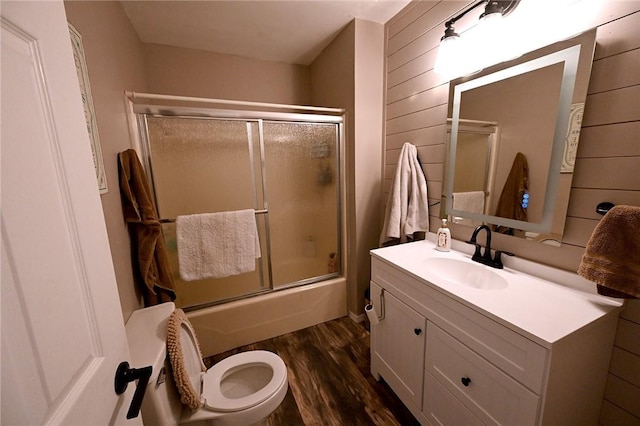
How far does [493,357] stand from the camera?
0.89 metres

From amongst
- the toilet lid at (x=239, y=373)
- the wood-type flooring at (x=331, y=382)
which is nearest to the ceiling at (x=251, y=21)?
the toilet lid at (x=239, y=373)

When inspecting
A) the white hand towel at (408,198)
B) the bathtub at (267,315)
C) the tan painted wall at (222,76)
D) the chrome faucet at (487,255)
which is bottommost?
the bathtub at (267,315)

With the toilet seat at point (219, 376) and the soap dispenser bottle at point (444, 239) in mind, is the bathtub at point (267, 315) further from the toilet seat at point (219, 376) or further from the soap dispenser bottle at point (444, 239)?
the soap dispenser bottle at point (444, 239)

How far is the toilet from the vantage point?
899 millimetres

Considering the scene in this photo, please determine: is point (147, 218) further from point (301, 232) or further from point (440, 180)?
point (440, 180)

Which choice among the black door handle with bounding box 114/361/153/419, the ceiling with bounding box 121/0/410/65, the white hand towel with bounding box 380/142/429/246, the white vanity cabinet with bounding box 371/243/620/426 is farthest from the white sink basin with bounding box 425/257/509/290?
the ceiling with bounding box 121/0/410/65

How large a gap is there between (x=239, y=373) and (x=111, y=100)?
153 cm

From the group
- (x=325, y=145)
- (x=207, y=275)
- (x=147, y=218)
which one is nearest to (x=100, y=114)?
(x=147, y=218)

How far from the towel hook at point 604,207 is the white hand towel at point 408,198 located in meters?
0.82

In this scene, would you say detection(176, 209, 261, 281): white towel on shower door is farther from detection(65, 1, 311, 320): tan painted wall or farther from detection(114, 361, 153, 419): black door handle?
detection(114, 361, 153, 419): black door handle

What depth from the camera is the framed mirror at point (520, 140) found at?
1009mm

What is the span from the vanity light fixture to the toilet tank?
6.32ft

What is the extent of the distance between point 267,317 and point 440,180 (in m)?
1.64

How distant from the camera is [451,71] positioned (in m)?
1.46
